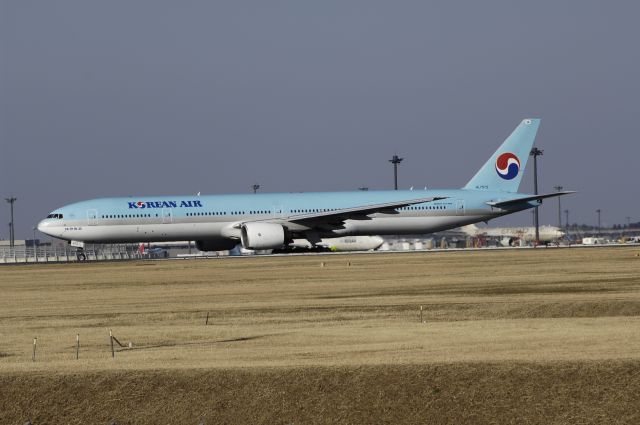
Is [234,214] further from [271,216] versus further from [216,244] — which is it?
[216,244]

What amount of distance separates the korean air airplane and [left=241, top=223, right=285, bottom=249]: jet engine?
58 millimetres

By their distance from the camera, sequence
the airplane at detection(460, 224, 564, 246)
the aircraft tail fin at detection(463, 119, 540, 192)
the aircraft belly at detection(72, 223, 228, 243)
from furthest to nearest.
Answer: the airplane at detection(460, 224, 564, 246) < the aircraft tail fin at detection(463, 119, 540, 192) < the aircraft belly at detection(72, 223, 228, 243)

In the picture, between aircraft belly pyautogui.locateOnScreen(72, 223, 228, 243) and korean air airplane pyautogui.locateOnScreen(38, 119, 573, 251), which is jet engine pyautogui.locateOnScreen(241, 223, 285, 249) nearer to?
korean air airplane pyautogui.locateOnScreen(38, 119, 573, 251)

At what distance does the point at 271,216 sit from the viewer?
68875 mm

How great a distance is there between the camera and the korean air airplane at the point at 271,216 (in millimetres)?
66938

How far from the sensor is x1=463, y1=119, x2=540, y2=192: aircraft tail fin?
7444 cm

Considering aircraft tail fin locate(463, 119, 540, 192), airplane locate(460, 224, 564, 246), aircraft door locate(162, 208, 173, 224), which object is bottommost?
airplane locate(460, 224, 564, 246)

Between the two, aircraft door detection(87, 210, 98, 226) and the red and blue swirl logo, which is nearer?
aircraft door detection(87, 210, 98, 226)

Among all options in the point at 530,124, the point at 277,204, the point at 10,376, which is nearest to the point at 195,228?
the point at 277,204

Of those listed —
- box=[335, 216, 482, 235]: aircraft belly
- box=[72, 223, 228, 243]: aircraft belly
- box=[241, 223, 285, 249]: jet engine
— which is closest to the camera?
box=[241, 223, 285, 249]: jet engine

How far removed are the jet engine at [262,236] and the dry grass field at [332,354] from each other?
23518mm

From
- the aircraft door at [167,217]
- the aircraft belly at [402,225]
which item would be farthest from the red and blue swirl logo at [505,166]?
the aircraft door at [167,217]

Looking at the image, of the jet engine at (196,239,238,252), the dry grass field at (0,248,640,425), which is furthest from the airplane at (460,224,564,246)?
the dry grass field at (0,248,640,425)

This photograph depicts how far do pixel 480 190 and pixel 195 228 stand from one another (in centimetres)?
1913
